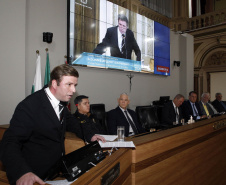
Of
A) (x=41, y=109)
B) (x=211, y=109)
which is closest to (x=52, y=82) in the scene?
(x=41, y=109)

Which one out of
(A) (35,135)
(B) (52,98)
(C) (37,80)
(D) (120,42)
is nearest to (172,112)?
(D) (120,42)

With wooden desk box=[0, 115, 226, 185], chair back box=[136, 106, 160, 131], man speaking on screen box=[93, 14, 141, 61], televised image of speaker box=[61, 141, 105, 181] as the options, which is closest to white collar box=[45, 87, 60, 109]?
televised image of speaker box=[61, 141, 105, 181]

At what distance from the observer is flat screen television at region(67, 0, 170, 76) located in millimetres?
4352

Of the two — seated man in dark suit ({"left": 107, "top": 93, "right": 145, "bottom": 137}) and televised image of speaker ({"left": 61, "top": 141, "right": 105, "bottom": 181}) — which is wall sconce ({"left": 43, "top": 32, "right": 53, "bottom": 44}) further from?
televised image of speaker ({"left": 61, "top": 141, "right": 105, "bottom": 181})

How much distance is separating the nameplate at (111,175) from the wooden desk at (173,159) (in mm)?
22

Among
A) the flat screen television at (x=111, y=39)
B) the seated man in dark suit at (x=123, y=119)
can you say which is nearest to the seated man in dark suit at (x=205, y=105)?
the flat screen television at (x=111, y=39)

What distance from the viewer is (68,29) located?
4.24m

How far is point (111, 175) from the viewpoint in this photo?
1093 mm

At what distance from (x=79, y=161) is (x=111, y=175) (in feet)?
0.60

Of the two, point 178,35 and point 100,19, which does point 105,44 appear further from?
point 178,35

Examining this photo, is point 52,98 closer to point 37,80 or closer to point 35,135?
point 35,135

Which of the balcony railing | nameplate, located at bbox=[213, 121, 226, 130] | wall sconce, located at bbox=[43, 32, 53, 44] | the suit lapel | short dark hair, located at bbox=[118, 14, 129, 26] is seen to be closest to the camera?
the suit lapel

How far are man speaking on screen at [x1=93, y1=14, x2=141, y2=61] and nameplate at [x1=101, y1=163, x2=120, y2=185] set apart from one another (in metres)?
3.72

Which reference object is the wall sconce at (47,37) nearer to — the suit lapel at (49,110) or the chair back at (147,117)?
the chair back at (147,117)
